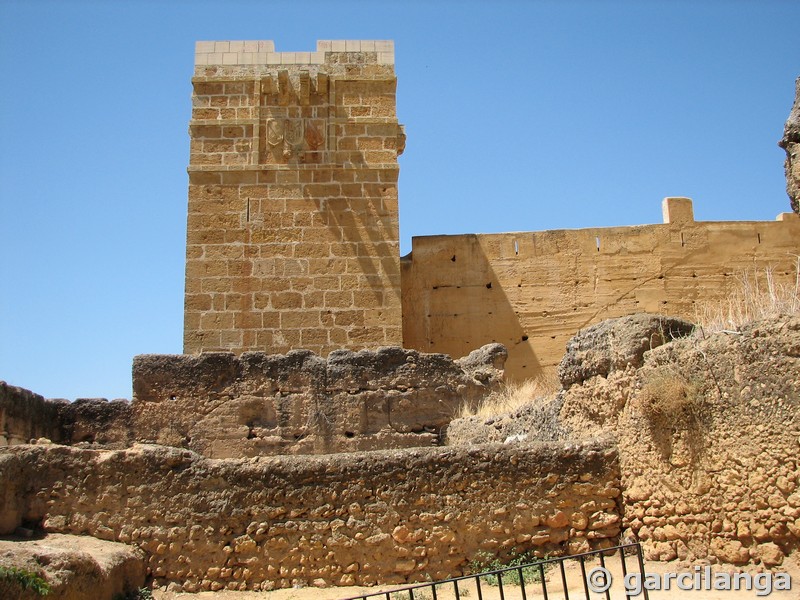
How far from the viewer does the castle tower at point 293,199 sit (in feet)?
42.4

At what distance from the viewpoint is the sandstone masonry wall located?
6477mm

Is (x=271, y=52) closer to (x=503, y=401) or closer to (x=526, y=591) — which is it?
(x=503, y=401)

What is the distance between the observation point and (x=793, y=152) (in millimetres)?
7816

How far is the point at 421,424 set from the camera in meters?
9.75

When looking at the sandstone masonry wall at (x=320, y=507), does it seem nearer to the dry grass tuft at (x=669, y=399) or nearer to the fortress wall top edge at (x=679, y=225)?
the dry grass tuft at (x=669, y=399)

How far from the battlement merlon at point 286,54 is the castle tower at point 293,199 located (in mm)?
17

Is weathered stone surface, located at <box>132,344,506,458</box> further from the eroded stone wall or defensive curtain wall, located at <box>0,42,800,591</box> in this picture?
the eroded stone wall

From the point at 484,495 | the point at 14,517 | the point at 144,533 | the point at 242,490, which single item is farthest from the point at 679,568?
the point at 14,517

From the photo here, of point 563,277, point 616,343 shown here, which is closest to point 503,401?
point 616,343

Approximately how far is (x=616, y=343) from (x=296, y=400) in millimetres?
3789

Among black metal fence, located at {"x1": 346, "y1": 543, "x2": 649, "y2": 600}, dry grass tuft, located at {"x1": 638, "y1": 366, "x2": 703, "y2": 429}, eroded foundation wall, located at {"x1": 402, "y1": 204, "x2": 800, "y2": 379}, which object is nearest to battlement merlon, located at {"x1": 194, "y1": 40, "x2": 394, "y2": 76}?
eroded foundation wall, located at {"x1": 402, "y1": 204, "x2": 800, "y2": 379}

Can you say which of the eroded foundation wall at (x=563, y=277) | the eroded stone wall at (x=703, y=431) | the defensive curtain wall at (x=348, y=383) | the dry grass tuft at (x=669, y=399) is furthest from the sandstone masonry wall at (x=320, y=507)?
the eroded foundation wall at (x=563, y=277)

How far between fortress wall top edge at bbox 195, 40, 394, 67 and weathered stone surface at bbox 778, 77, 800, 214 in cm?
717

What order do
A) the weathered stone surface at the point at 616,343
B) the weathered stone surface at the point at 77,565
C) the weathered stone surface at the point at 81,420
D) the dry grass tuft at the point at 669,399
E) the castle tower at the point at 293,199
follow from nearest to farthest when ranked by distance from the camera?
1. the weathered stone surface at the point at 77,565
2. the dry grass tuft at the point at 669,399
3. the weathered stone surface at the point at 616,343
4. the weathered stone surface at the point at 81,420
5. the castle tower at the point at 293,199
